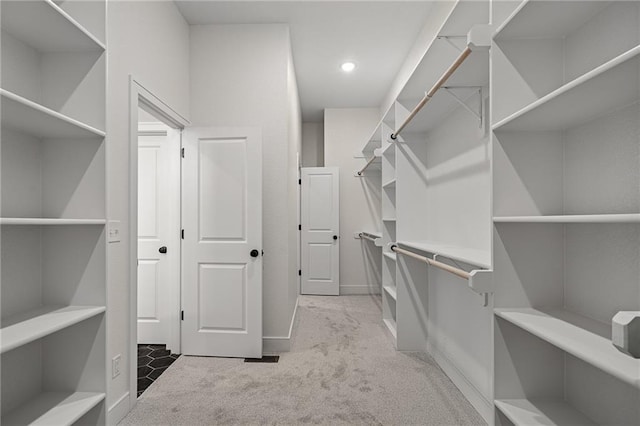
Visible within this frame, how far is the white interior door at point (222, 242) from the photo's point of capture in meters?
2.69

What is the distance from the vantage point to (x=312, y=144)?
5707mm

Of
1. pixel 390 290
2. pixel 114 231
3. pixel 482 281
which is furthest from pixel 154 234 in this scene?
pixel 482 281

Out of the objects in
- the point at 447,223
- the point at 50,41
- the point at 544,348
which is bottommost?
the point at 544,348

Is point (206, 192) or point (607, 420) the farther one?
point (206, 192)

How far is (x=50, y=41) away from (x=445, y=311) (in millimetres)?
2928

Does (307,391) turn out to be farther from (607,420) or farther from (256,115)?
(256,115)

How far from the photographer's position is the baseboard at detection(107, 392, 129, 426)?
1.75 m

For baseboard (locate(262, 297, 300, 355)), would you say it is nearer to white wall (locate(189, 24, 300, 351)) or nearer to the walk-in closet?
the walk-in closet

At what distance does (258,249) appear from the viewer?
268cm

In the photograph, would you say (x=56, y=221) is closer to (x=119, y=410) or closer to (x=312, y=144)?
(x=119, y=410)

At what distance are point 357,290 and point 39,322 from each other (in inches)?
170

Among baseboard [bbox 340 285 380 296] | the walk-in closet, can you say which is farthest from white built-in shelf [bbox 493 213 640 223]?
baseboard [bbox 340 285 380 296]

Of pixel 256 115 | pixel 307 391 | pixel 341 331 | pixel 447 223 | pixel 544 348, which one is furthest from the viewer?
pixel 341 331

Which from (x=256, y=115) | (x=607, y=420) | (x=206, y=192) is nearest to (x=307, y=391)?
(x=607, y=420)
